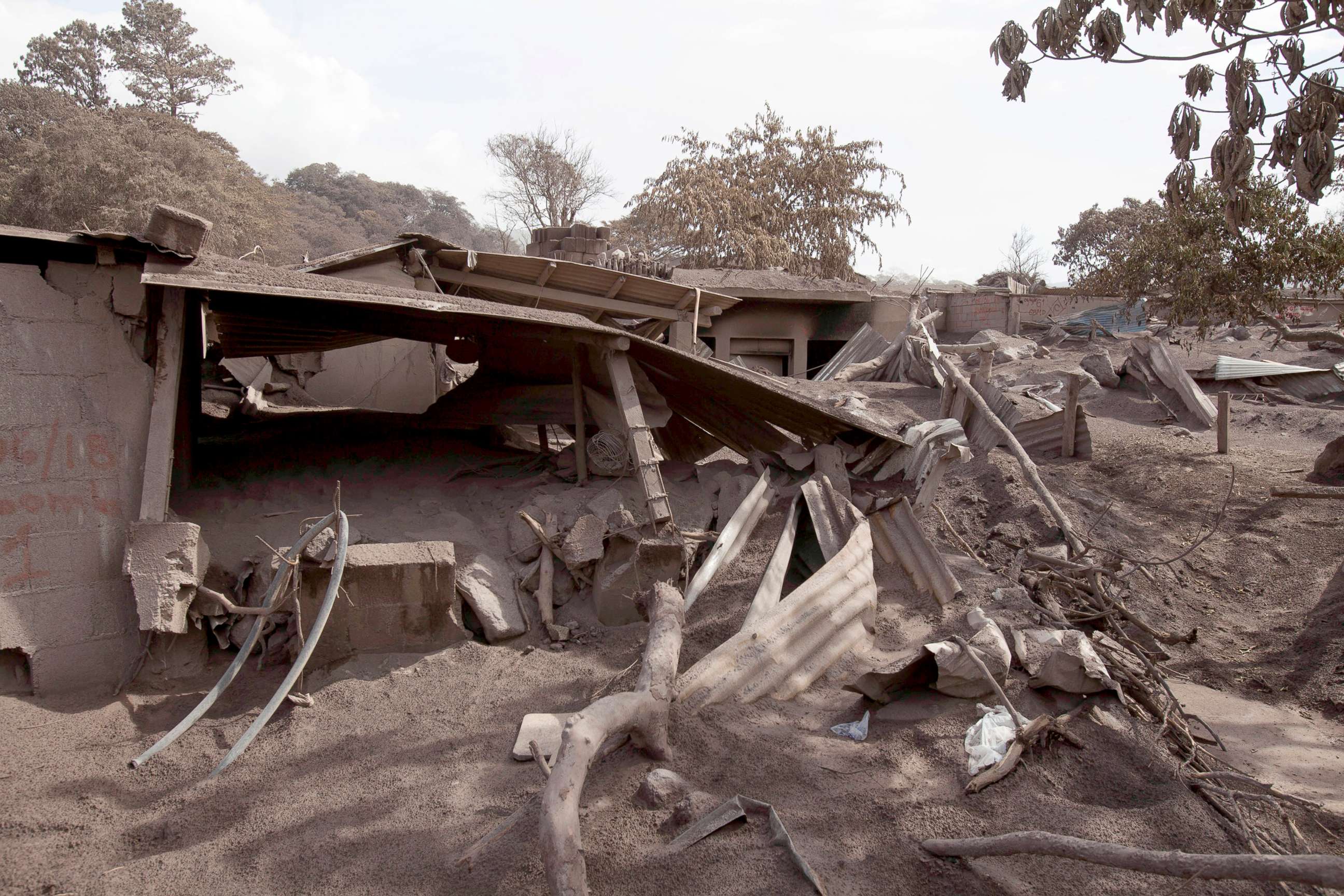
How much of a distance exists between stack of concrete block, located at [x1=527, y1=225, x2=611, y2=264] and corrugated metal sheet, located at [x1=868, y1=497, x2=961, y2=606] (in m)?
7.97

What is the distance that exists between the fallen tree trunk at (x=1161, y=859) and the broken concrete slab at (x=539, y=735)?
1.68 metres

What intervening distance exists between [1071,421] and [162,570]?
10.4 m

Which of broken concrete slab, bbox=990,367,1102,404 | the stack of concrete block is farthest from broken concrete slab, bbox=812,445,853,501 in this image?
the stack of concrete block

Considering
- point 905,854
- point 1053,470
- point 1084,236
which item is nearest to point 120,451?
point 905,854

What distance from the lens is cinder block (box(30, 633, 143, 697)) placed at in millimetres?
4410


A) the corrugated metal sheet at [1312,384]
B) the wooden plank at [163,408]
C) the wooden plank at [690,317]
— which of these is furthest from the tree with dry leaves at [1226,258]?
the wooden plank at [163,408]

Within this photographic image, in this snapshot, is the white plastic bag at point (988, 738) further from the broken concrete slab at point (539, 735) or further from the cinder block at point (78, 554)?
the cinder block at point (78, 554)

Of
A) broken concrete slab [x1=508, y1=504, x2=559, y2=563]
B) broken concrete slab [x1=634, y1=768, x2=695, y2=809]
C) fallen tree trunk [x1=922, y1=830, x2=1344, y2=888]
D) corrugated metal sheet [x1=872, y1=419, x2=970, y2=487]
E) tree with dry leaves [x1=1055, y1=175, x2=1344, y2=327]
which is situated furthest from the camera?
tree with dry leaves [x1=1055, y1=175, x2=1344, y2=327]

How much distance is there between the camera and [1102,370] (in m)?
14.3

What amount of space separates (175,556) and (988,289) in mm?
20645

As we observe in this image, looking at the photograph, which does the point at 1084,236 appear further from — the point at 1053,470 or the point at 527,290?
the point at 527,290

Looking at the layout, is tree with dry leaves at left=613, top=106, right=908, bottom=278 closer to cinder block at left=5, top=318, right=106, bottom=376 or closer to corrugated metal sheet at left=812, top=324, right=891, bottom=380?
corrugated metal sheet at left=812, top=324, right=891, bottom=380

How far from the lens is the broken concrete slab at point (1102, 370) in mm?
14266

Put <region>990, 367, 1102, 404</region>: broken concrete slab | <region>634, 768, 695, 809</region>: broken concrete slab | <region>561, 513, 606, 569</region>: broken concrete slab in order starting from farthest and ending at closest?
<region>990, 367, 1102, 404</region>: broken concrete slab < <region>561, 513, 606, 569</region>: broken concrete slab < <region>634, 768, 695, 809</region>: broken concrete slab
